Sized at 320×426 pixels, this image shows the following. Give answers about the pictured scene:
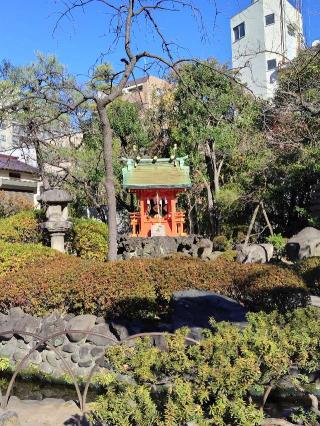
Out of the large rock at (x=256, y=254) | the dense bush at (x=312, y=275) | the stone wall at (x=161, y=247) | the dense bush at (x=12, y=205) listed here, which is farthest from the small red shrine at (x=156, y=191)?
the dense bush at (x=312, y=275)

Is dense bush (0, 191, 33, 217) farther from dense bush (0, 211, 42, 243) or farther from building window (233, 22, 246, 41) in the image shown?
building window (233, 22, 246, 41)

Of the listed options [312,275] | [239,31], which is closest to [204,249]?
[312,275]

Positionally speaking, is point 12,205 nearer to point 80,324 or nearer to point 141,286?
point 80,324

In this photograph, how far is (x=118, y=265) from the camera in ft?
23.4

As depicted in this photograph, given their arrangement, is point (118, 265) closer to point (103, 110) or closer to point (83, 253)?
point (103, 110)

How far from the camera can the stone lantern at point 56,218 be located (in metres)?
10.3

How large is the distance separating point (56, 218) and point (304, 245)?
7.28m

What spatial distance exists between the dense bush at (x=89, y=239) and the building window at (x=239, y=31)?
25802 mm

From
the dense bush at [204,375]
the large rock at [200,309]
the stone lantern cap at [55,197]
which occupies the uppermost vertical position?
the stone lantern cap at [55,197]

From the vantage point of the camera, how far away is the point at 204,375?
2988 mm

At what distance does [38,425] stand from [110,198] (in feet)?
15.0

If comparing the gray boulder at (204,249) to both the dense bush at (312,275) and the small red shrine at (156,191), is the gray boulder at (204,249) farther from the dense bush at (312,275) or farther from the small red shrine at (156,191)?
the dense bush at (312,275)

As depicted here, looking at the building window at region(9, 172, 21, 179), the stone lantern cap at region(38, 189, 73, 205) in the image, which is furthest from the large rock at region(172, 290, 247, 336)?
the building window at region(9, 172, 21, 179)

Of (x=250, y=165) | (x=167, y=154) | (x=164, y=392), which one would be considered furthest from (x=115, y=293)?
(x=167, y=154)
